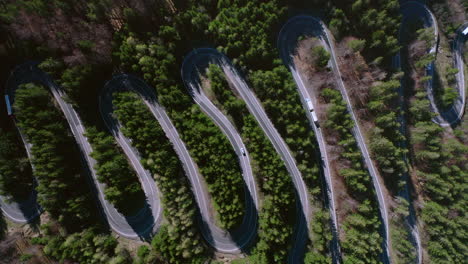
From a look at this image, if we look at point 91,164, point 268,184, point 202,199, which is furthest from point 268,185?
point 91,164

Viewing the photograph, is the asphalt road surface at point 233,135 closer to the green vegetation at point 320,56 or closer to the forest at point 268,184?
the forest at point 268,184

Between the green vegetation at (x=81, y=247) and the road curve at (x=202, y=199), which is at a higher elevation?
the road curve at (x=202, y=199)

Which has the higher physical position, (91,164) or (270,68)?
(270,68)

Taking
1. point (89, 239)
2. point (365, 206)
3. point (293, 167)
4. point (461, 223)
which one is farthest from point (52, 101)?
point (461, 223)

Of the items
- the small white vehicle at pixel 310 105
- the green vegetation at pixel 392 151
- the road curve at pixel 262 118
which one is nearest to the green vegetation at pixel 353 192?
the small white vehicle at pixel 310 105

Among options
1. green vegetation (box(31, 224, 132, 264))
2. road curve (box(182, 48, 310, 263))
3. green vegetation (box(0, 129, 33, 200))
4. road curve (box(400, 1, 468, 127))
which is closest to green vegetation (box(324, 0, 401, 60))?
road curve (box(400, 1, 468, 127))

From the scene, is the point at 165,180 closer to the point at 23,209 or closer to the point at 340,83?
the point at 23,209
